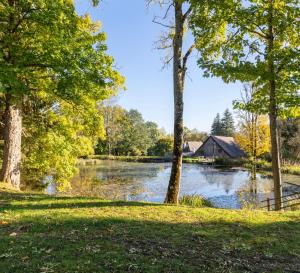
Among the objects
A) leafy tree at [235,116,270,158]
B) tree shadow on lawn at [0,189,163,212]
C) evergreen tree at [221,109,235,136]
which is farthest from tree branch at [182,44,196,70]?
evergreen tree at [221,109,235,136]

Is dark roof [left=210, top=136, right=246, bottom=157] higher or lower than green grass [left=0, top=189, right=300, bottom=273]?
higher

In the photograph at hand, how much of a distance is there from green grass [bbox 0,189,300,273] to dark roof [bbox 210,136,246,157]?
48.9 meters

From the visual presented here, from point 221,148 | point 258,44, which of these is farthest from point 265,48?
point 221,148

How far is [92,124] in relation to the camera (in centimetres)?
1369

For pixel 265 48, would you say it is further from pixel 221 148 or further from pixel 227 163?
pixel 221 148

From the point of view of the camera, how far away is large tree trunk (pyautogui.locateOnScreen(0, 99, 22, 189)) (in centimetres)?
1081

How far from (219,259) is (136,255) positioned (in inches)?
49.1

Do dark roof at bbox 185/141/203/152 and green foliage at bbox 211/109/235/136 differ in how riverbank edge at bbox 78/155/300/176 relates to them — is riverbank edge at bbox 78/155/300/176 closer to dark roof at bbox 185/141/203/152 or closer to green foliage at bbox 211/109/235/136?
dark roof at bbox 185/141/203/152

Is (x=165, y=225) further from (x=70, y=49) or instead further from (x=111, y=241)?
(x=70, y=49)

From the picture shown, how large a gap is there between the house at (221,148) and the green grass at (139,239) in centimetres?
4902

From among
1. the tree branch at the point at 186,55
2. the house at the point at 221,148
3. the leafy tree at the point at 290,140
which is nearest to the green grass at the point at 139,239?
the tree branch at the point at 186,55

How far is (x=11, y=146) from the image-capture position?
10.9 meters

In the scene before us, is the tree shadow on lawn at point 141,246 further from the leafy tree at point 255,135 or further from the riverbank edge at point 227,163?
the riverbank edge at point 227,163

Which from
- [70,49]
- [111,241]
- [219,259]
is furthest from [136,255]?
[70,49]
